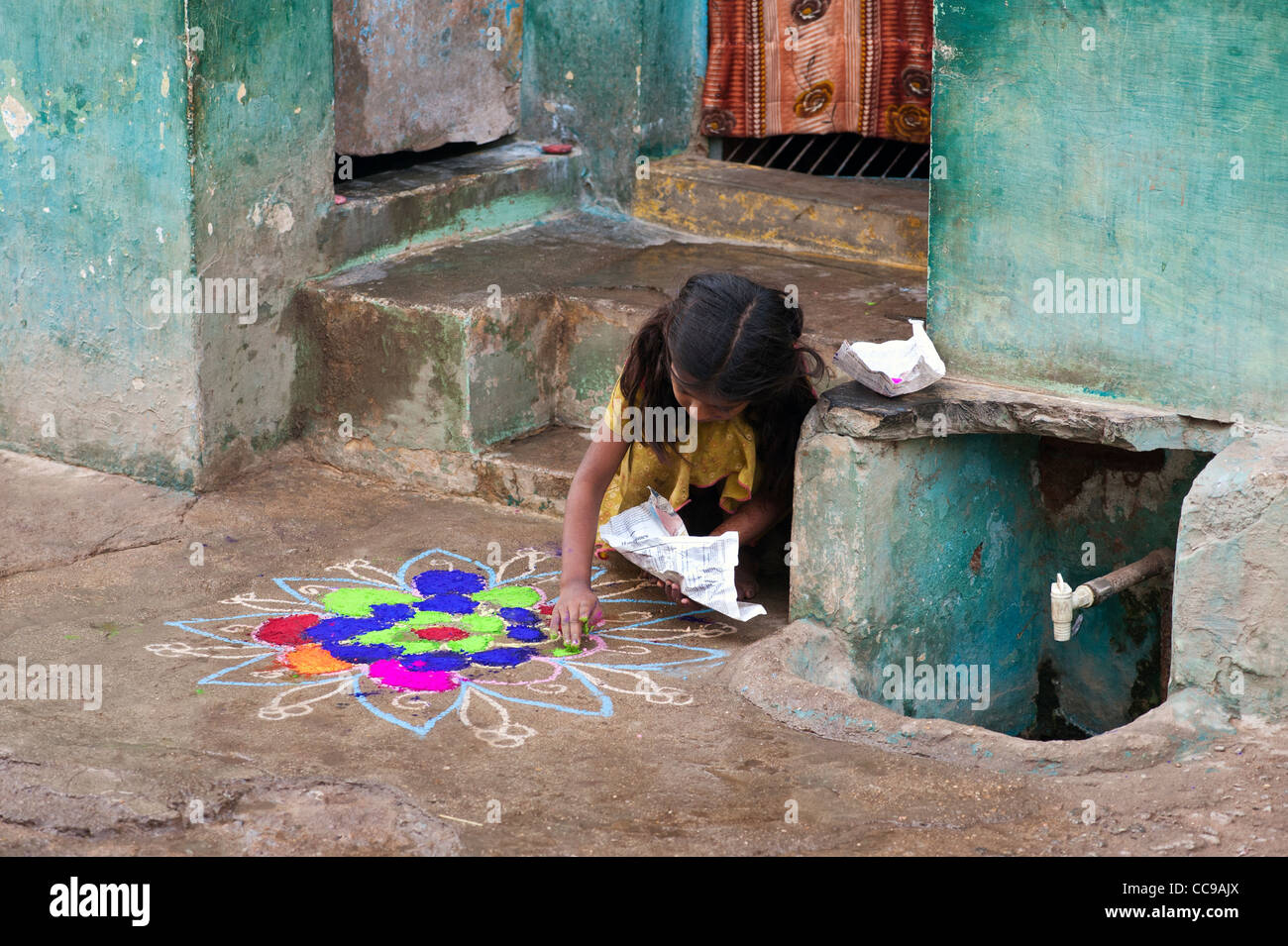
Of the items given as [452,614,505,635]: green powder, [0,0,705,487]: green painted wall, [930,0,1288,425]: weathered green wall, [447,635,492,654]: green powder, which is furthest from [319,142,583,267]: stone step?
[930,0,1288,425]: weathered green wall

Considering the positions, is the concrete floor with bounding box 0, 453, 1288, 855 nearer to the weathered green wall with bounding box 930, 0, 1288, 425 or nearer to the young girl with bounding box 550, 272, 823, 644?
the young girl with bounding box 550, 272, 823, 644

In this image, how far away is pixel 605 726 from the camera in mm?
3256

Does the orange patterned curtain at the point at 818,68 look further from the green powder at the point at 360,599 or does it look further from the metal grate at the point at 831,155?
the green powder at the point at 360,599

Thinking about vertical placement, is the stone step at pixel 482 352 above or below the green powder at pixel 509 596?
above

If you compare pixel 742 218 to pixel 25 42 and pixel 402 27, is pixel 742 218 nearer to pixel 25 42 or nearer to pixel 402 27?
pixel 402 27

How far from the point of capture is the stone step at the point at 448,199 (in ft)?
15.9

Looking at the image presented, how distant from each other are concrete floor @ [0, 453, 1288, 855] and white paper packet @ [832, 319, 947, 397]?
701 mm

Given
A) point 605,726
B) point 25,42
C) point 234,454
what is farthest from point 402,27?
point 605,726

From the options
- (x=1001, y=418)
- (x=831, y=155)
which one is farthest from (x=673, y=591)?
(x=831, y=155)

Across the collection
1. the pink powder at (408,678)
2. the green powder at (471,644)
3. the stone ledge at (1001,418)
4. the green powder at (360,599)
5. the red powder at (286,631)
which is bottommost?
the pink powder at (408,678)

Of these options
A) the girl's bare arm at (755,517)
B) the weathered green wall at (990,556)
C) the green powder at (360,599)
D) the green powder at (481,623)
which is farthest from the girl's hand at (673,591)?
the green powder at (360,599)

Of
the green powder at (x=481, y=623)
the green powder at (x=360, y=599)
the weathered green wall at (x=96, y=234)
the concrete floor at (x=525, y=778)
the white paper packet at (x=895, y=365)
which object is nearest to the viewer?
the concrete floor at (x=525, y=778)

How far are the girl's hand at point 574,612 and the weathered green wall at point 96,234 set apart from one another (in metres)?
1.39

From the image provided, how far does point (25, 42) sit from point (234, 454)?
1.30 m
